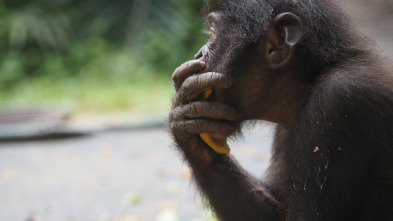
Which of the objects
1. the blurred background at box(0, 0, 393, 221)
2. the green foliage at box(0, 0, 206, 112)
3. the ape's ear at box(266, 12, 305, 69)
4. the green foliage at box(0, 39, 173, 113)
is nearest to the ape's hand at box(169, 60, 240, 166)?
the ape's ear at box(266, 12, 305, 69)

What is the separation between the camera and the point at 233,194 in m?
4.01

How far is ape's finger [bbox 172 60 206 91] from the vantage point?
3.63 meters

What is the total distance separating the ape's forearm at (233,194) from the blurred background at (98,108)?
48cm

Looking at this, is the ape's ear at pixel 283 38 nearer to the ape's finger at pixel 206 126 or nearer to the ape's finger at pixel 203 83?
the ape's finger at pixel 203 83

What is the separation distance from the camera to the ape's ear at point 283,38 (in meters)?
3.47

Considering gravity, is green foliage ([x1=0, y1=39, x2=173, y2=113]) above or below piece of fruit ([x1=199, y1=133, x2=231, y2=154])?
above

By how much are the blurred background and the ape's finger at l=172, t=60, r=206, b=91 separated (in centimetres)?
80

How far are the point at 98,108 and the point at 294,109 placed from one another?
9.54 metres

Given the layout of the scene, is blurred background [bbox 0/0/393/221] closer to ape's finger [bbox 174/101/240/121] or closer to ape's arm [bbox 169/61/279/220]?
ape's arm [bbox 169/61/279/220]

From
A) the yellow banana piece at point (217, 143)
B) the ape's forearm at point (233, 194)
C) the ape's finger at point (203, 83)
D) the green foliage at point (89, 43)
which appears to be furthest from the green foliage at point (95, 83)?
the ape's finger at point (203, 83)

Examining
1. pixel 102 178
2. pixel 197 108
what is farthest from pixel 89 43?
pixel 197 108

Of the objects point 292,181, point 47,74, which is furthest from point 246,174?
point 47,74

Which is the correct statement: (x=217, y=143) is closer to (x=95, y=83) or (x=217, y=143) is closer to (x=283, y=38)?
(x=283, y=38)

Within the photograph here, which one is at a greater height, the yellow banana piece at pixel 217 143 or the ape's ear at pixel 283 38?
the ape's ear at pixel 283 38
